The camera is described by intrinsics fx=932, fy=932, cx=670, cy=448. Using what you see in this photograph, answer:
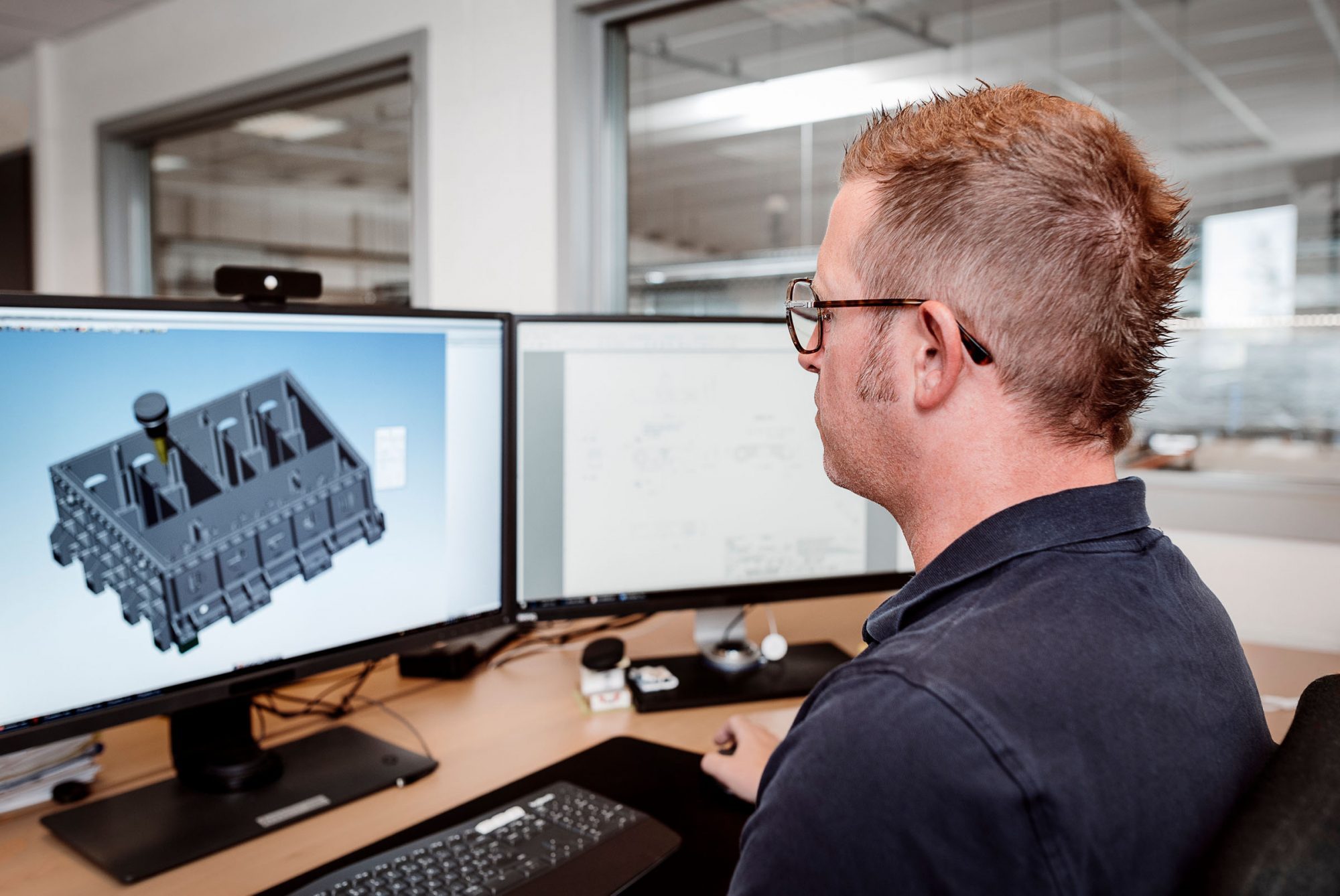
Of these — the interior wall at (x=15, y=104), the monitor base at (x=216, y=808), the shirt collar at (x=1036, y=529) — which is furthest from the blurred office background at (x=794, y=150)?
the interior wall at (x=15, y=104)

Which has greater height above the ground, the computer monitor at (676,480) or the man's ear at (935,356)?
the man's ear at (935,356)

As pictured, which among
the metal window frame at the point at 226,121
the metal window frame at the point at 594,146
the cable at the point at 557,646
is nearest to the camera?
the cable at the point at 557,646

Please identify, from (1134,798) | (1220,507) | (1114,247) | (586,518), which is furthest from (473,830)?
(1220,507)

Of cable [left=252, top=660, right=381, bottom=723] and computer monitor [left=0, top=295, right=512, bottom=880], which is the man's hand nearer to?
computer monitor [left=0, top=295, right=512, bottom=880]

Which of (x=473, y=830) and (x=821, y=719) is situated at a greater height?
(x=821, y=719)

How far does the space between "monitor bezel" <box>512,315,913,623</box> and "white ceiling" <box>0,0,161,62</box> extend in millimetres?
2819

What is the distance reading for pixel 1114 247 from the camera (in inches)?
23.0

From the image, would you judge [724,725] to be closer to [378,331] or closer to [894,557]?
[894,557]

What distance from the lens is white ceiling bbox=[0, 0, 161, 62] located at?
3115 millimetres

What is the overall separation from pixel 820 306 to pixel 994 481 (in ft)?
0.61

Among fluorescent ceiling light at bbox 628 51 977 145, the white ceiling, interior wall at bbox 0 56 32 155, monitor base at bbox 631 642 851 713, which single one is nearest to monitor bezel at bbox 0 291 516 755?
monitor base at bbox 631 642 851 713

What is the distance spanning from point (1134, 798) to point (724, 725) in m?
0.64

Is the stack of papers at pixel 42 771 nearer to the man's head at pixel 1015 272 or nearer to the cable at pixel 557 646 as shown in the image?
the cable at pixel 557 646

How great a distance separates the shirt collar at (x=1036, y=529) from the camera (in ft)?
1.79
